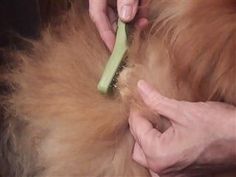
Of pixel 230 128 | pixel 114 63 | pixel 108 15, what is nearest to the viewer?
pixel 230 128

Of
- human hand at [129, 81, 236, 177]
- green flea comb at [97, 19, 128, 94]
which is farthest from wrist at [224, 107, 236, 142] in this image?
green flea comb at [97, 19, 128, 94]

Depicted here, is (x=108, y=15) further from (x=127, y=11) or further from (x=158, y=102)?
(x=158, y=102)

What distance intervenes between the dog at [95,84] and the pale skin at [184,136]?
40 millimetres

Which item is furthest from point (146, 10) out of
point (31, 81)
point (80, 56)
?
point (31, 81)

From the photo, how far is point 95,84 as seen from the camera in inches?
41.8

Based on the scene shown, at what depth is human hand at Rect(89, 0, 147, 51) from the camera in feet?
3.35

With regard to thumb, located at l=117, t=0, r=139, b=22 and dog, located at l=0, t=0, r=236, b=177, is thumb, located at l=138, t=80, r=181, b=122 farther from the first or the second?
thumb, located at l=117, t=0, r=139, b=22

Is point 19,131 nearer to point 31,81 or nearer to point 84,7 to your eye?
point 31,81

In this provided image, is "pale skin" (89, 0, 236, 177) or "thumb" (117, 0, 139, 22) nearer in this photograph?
"pale skin" (89, 0, 236, 177)

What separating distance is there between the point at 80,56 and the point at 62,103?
0.12 meters

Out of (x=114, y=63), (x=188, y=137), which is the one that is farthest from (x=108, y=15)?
(x=188, y=137)

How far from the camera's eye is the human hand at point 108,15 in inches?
40.3

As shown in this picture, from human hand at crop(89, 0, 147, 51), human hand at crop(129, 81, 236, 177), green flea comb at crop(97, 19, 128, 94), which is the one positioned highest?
human hand at crop(89, 0, 147, 51)

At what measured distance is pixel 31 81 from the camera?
3.55 ft
